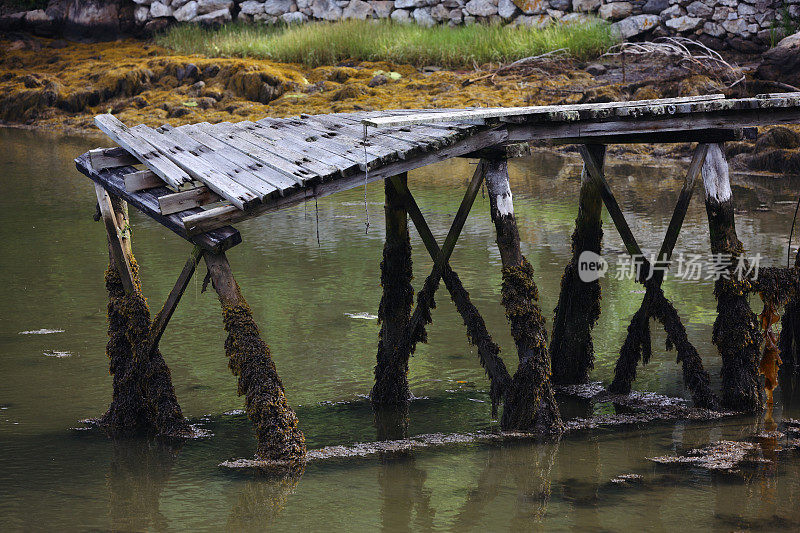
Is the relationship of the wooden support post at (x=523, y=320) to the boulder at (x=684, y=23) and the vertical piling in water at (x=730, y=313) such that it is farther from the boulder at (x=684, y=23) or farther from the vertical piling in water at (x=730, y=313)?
the boulder at (x=684, y=23)

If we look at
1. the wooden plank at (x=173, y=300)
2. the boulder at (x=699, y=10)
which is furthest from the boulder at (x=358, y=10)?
the wooden plank at (x=173, y=300)

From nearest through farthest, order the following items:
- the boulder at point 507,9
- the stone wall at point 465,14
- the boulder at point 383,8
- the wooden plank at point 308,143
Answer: the wooden plank at point 308,143, the stone wall at point 465,14, the boulder at point 507,9, the boulder at point 383,8

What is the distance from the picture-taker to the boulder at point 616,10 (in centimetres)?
2148

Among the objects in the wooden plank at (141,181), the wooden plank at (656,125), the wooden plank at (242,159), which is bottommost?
the wooden plank at (141,181)

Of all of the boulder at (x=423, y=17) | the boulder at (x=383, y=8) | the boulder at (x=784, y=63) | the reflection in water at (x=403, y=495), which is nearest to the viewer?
the reflection in water at (x=403, y=495)

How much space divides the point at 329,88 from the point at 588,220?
1431cm

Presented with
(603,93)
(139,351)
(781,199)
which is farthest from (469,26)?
(139,351)

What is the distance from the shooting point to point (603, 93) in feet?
57.4

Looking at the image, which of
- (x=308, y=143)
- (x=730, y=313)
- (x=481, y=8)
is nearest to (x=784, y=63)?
(x=481, y=8)

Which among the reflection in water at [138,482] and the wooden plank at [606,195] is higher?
the wooden plank at [606,195]

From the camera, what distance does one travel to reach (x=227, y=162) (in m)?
6.19

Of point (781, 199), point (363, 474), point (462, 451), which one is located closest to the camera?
point (363, 474)

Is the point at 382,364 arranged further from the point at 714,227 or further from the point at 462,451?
the point at 714,227

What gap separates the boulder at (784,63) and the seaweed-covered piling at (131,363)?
1331 centimetres
